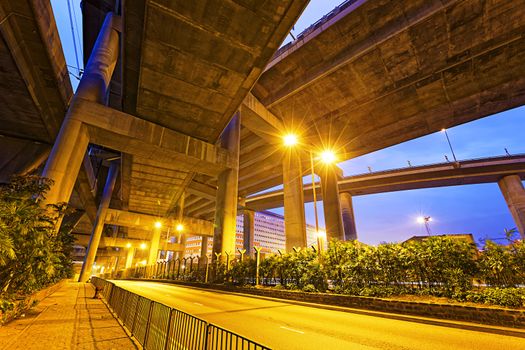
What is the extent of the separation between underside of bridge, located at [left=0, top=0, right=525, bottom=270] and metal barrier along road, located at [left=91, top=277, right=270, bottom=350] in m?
10.7

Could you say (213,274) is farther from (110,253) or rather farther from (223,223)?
(110,253)

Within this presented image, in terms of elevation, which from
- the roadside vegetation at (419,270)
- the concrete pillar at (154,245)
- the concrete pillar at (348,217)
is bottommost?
the roadside vegetation at (419,270)

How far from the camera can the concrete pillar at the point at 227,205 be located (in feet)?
62.8

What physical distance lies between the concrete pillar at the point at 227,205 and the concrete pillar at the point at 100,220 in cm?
2375

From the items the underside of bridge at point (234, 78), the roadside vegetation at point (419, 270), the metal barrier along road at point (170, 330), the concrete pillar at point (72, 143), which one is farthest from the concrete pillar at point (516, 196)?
the concrete pillar at point (72, 143)

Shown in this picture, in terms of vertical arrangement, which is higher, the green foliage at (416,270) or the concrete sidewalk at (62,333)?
the green foliage at (416,270)

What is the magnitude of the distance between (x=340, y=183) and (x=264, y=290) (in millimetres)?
33050

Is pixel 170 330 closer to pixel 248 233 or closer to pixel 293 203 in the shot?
pixel 293 203

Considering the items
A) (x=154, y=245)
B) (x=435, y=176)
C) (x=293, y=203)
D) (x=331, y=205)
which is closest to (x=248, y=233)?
(x=154, y=245)

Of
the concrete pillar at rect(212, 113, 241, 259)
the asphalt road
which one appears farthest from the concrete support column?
the asphalt road

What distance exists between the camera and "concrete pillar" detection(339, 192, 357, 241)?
3951 centimetres

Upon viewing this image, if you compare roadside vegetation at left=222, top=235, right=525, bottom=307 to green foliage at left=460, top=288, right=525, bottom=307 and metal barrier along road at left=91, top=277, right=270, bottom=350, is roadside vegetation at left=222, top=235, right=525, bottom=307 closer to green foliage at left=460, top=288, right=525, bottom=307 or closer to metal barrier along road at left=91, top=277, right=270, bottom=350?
green foliage at left=460, top=288, right=525, bottom=307

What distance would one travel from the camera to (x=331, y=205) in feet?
99.0

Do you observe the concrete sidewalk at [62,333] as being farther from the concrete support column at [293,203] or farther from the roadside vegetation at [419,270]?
the concrete support column at [293,203]
